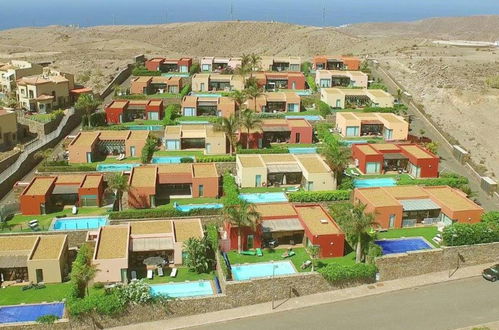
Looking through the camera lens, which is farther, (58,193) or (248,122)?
(248,122)

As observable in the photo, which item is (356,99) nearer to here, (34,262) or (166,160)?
(166,160)

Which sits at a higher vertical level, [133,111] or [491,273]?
[133,111]

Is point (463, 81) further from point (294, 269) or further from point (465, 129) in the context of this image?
point (294, 269)

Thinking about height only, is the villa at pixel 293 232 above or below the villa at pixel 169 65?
below

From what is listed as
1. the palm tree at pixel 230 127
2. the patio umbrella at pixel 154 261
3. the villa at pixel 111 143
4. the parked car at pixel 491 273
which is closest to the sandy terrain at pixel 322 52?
the parked car at pixel 491 273

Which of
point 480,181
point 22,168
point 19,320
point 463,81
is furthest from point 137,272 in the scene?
point 463,81

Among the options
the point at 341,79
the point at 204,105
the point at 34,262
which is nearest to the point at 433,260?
the point at 34,262

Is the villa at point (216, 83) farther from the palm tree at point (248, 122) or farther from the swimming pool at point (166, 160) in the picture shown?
the swimming pool at point (166, 160)
